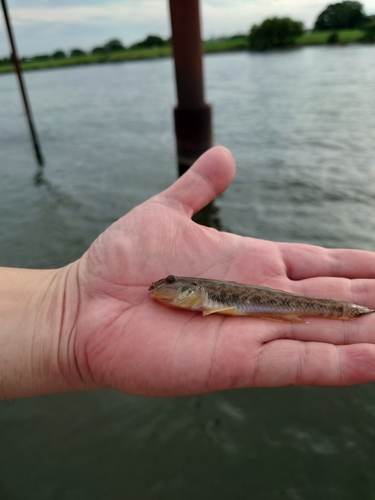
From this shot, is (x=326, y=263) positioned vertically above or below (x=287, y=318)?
above

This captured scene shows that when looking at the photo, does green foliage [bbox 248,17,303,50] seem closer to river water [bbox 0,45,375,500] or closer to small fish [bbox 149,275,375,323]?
river water [bbox 0,45,375,500]

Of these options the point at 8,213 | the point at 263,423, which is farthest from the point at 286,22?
the point at 263,423

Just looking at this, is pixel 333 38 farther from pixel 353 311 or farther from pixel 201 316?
pixel 201 316

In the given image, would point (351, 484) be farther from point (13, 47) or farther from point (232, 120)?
point (232, 120)

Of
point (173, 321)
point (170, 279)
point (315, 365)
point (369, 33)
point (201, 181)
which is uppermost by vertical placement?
point (369, 33)

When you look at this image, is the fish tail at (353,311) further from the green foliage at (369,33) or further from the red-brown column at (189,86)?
the green foliage at (369,33)

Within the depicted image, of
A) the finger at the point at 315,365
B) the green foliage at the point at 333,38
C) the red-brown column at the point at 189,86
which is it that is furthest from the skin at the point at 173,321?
the green foliage at the point at 333,38

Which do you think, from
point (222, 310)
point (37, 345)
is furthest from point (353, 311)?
point (37, 345)

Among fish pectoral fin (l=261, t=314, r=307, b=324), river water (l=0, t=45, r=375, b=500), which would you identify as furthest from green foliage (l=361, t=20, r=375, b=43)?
fish pectoral fin (l=261, t=314, r=307, b=324)
